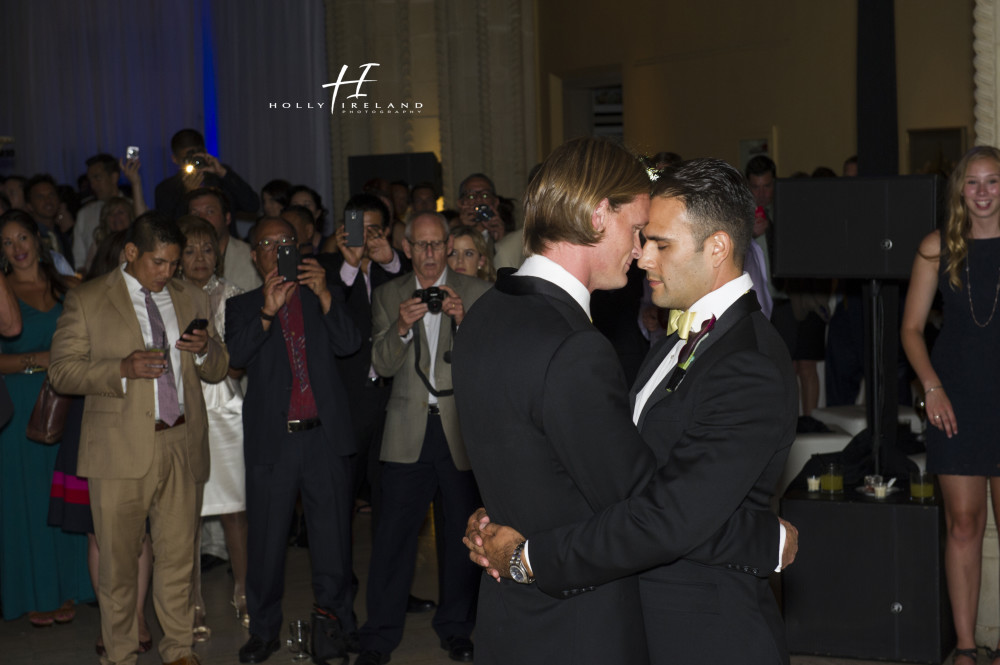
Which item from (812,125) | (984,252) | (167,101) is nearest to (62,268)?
(984,252)

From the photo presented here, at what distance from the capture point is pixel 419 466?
4426mm

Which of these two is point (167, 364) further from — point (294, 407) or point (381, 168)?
point (381, 168)

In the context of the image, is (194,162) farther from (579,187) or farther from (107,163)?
(579,187)

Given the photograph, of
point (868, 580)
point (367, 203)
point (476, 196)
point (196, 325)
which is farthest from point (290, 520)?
point (476, 196)

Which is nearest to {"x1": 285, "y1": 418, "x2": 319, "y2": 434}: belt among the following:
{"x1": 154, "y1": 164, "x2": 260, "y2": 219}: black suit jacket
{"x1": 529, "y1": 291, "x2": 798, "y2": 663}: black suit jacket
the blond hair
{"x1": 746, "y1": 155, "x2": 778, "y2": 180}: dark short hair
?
{"x1": 154, "y1": 164, "x2": 260, "y2": 219}: black suit jacket

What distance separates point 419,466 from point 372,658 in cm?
75

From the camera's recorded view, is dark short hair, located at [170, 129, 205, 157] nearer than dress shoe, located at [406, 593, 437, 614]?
No

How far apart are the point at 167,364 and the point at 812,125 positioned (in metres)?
6.42

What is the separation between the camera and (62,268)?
19.0 feet

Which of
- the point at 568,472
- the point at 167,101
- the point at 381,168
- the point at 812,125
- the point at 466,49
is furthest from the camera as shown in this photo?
the point at 167,101

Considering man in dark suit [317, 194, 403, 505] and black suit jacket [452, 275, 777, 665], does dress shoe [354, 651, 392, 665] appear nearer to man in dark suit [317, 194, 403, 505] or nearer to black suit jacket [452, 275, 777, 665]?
man in dark suit [317, 194, 403, 505]

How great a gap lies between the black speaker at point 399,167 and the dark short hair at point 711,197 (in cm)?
747

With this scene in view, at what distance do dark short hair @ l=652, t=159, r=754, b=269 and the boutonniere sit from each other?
0.14 m

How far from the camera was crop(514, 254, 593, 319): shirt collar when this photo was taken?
1.97 meters
